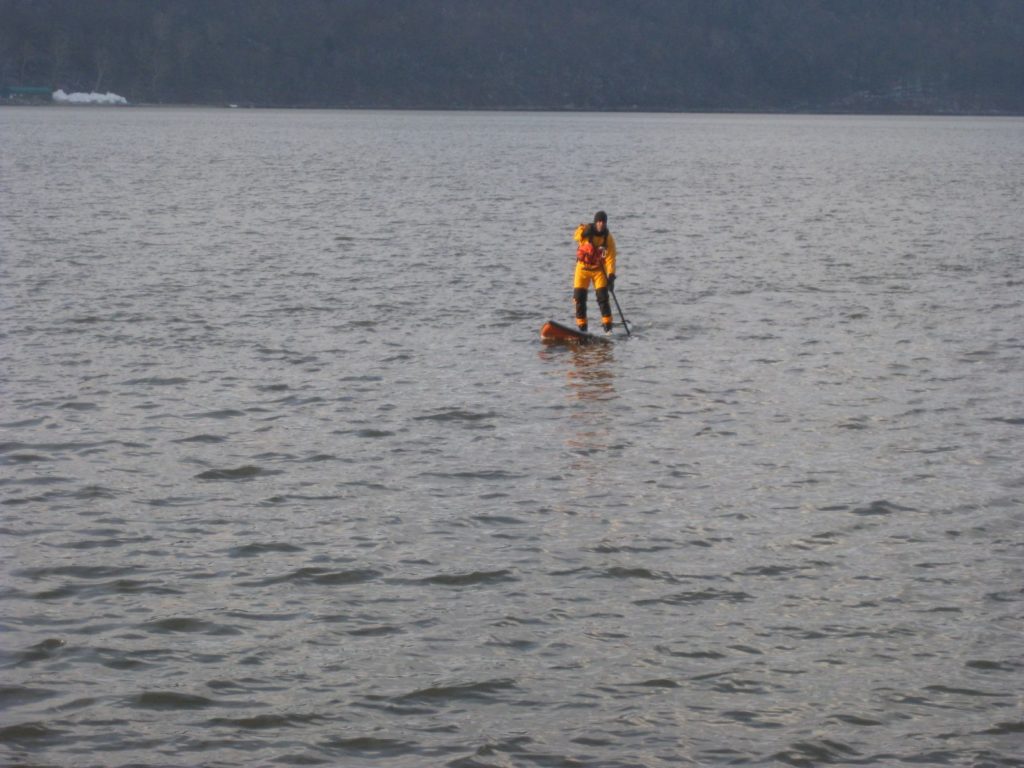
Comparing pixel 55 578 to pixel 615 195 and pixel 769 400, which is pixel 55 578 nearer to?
pixel 769 400

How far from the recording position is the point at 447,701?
1020 centimetres

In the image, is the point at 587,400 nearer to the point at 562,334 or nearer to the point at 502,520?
the point at 562,334

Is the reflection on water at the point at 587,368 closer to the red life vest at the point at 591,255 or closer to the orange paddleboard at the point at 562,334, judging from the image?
the orange paddleboard at the point at 562,334

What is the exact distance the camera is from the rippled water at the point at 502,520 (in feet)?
32.7

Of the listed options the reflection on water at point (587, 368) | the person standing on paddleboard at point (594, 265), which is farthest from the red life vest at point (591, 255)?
the reflection on water at point (587, 368)

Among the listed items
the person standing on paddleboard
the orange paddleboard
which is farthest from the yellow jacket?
the orange paddleboard

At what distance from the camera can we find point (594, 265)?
25016 mm

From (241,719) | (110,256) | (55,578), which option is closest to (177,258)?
Result: (110,256)

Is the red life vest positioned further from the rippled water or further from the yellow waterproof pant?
the rippled water

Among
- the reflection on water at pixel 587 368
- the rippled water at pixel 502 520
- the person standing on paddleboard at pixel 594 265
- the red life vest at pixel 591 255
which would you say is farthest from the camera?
the red life vest at pixel 591 255

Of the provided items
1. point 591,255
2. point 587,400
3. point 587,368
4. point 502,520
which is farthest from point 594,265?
point 502,520

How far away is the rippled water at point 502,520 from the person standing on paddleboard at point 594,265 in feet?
3.45

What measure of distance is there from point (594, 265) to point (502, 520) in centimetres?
1130

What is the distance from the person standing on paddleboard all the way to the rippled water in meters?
1.05
